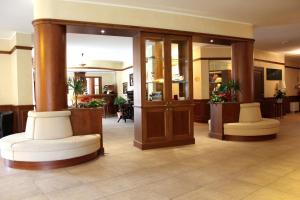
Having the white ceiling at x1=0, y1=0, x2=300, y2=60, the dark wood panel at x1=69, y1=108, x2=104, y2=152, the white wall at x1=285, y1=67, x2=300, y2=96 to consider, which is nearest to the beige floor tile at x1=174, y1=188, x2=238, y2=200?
the dark wood panel at x1=69, y1=108, x2=104, y2=152

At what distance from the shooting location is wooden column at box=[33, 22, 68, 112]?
4523 millimetres

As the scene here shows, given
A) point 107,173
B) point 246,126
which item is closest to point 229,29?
point 246,126

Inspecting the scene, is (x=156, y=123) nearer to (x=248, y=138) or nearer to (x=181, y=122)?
(x=181, y=122)

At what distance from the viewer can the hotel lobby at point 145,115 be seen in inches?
135

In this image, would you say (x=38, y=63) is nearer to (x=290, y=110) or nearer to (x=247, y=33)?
(x=247, y=33)

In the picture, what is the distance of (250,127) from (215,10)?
9.05 feet

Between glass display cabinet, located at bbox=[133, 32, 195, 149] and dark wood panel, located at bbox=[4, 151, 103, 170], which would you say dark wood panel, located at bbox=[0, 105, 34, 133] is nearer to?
dark wood panel, located at bbox=[4, 151, 103, 170]

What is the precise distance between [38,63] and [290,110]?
42.3 feet

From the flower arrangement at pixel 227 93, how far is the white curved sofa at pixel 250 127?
0.39 m

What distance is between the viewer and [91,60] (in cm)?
1266

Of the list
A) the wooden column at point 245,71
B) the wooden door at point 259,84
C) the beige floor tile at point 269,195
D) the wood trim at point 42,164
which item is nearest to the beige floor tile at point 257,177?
the beige floor tile at point 269,195

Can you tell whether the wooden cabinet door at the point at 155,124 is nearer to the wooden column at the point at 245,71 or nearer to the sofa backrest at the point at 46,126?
the sofa backrest at the point at 46,126

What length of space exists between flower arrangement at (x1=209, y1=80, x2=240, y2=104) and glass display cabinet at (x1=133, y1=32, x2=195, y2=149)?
1.07 m

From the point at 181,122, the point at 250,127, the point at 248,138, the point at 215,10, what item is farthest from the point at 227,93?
the point at 215,10
